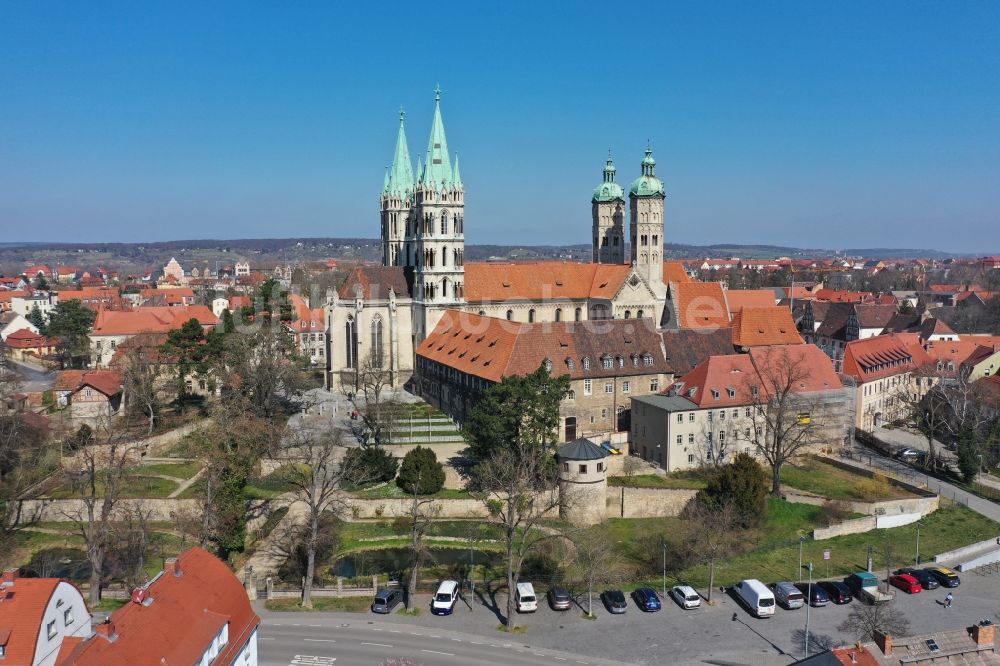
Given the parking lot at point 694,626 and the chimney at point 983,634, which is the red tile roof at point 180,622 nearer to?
the parking lot at point 694,626

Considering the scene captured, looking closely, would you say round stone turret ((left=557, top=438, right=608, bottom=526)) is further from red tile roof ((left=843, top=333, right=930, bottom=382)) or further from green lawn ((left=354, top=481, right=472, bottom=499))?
red tile roof ((left=843, top=333, right=930, bottom=382))

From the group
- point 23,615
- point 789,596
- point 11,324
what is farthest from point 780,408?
point 11,324

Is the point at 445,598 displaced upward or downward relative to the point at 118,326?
downward

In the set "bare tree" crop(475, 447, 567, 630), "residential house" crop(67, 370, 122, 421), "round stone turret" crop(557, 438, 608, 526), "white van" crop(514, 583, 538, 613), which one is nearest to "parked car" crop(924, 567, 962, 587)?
"round stone turret" crop(557, 438, 608, 526)

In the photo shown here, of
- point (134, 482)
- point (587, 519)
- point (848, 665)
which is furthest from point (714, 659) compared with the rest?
point (134, 482)

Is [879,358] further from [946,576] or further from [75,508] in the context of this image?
[75,508]
